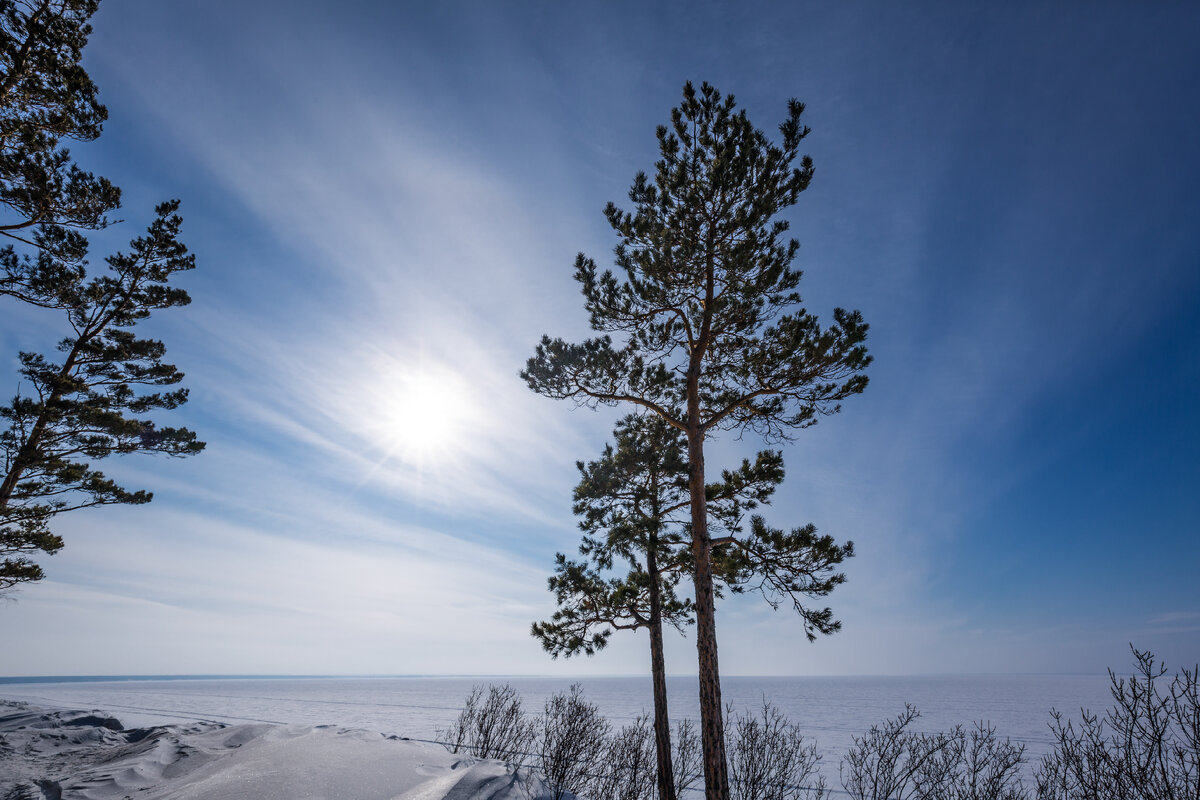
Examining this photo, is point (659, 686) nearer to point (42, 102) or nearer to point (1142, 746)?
point (1142, 746)

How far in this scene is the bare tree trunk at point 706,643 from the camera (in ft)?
26.5

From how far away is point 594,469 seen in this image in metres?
12.0

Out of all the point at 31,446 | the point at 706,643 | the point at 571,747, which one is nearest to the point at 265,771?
the point at 571,747

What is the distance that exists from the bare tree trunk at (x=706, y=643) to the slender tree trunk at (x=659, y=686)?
188 cm

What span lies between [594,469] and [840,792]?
715 inches

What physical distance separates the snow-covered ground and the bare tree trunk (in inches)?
115

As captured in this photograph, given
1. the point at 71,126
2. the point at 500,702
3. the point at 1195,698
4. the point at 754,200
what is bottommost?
the point at 500,702

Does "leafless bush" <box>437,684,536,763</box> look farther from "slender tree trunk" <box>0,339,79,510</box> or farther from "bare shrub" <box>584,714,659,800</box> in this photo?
"slender tree trunk" <box>0,339,79,510</box>

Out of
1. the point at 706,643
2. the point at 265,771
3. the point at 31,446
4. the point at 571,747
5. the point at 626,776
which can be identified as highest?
the point at 31,446

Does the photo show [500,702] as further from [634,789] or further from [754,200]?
[754,200]

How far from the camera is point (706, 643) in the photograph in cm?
874

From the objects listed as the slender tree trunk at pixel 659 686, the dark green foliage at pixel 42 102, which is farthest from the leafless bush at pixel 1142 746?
the dark green foliage at pixel 42 102

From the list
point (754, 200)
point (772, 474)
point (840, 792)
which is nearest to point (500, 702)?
point (772, 474)

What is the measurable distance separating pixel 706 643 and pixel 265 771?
6927mm
